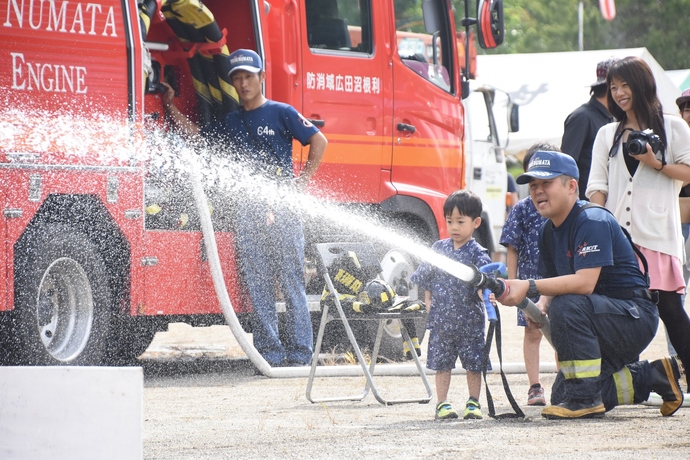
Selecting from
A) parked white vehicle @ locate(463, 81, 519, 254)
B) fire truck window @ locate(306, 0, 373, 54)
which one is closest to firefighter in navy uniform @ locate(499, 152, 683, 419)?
fire truck window @ locate(306, 0, 373, 54)

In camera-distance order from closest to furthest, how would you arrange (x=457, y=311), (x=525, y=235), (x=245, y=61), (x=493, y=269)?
(x=493, y=269), (x=457, y=311), (x=525, y=235), (x=245, y=61)

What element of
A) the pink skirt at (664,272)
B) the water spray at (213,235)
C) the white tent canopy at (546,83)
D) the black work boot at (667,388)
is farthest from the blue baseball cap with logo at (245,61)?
the white tent canopy at (546,83)

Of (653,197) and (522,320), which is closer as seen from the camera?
(653,197)

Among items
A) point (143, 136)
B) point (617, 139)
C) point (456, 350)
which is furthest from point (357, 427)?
point (143, 136)

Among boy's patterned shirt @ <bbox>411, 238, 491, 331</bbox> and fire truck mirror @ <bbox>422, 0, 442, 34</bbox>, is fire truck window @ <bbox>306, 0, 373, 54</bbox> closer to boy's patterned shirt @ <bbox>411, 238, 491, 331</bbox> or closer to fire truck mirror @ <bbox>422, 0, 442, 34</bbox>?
fire truck mirror @ <bbox>422, 0, 442, 34</bbox>

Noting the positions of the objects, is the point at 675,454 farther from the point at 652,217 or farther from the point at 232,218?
the point at 232,218

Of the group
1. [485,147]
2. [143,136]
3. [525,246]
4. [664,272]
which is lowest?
[664,272]

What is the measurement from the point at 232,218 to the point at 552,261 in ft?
8.21

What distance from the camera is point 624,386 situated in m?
5.60

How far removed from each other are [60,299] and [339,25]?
3032 mm

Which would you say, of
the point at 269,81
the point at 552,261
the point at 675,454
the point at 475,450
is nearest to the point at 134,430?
the point at 475,450

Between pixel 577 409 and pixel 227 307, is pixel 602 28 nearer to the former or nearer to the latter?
pixel 227 307

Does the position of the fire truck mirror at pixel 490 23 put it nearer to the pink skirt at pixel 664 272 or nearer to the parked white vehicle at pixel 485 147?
the parked white vehicle at pixel 485 147

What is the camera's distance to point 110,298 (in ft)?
22.9
